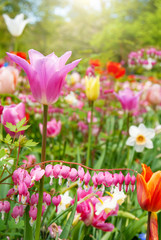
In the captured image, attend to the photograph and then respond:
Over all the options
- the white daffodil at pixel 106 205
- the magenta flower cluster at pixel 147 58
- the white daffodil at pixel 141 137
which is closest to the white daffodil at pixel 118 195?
the white daffodil at pixel 106 205

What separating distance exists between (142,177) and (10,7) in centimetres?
1991

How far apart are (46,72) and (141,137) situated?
0.99 meters

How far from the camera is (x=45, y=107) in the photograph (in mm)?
708

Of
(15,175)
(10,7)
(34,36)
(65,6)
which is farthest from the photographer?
(65,6)

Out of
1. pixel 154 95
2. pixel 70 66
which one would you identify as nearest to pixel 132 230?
pixel 70 66

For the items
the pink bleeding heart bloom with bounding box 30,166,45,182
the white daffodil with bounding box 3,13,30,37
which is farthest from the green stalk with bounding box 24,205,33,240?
the white daffodil with bounding box 3,13,30,37

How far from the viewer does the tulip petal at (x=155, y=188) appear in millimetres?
696

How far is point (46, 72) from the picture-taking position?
68 centimetres

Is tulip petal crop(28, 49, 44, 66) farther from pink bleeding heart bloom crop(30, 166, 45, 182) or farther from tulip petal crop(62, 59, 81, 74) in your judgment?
pink bleeding heart bloom crop(30, 166, 45, 182)

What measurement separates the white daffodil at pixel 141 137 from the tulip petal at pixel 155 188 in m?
0.79

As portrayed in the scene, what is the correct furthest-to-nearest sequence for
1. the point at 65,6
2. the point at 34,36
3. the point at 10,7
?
the point at 65,6 < the point at 34,36 < the point at 10,7

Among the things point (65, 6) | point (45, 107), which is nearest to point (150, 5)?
point (65, 6)

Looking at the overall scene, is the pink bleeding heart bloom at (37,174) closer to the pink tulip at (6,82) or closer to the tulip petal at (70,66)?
the tulip petal at (70,66)

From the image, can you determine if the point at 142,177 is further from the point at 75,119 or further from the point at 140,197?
the point at 75,119
